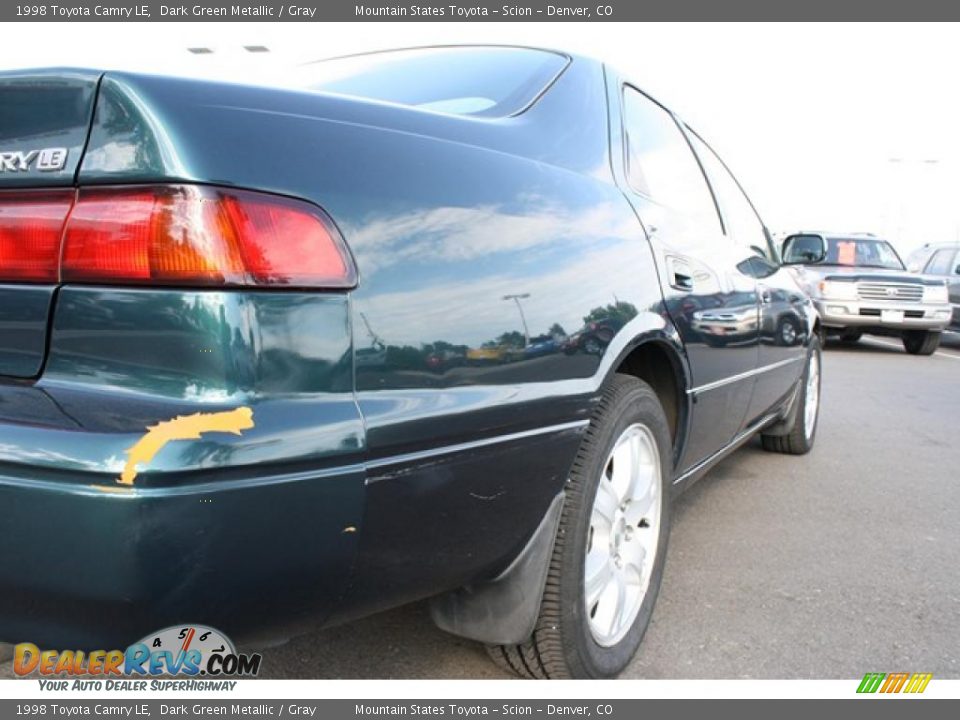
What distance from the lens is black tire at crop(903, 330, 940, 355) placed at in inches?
434

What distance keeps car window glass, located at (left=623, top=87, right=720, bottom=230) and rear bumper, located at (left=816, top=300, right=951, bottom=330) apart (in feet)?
27.7

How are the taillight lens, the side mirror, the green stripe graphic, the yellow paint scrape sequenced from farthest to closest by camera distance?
the side mirror
the green stripe graphic
the taillight lens
the yellow paint scrape

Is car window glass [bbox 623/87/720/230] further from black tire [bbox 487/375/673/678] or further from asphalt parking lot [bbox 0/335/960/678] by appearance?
asphalt parking lot [bbox 0/335/960/678]

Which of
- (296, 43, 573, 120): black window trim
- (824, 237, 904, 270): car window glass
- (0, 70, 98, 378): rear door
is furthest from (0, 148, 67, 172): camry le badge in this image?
(824, 237, 904, 270): car window glass

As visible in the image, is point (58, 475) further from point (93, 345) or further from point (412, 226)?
point (412, 226)

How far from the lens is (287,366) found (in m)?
1.25

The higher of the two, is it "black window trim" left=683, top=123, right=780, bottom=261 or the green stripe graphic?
"black window trim" left=683, top=123, right=780, bottom=261

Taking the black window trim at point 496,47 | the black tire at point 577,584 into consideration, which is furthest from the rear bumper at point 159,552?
the black window trim at point 496,47

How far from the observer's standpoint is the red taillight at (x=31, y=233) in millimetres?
1305

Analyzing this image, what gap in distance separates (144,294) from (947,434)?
5.65 meters

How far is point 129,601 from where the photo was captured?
1.18 meters

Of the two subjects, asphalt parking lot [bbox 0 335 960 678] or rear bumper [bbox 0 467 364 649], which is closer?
rear bumper [bbox 0 467 364 649]

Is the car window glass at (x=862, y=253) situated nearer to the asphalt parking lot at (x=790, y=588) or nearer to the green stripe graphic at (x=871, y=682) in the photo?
the asphalt parking lot at (x=790, y=588)

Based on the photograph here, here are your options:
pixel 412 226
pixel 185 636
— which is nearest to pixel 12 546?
pixel 185 636
